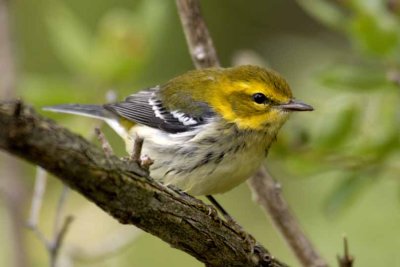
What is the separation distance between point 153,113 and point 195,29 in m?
0.55

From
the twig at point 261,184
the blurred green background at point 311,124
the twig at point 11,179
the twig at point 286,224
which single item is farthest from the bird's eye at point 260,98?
the twig at point 11,179

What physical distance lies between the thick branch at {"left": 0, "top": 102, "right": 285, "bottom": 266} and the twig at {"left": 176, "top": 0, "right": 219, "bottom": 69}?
3.68ft

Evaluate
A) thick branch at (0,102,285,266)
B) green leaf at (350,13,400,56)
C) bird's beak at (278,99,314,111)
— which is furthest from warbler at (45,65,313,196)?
thick branch at (0,102,285,266)

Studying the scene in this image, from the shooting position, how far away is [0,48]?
412 cm

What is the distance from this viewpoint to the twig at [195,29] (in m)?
3.81

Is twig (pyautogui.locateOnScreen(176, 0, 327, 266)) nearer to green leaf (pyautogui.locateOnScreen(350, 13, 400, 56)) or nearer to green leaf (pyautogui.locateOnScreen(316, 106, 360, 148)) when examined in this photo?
green leaf (pyautogui.locateOnScreen(316, 106, 360, 148))

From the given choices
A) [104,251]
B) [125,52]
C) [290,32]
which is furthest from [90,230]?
[290,32]

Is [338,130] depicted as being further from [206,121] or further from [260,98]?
[206,121]

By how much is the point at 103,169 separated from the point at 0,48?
201 cm

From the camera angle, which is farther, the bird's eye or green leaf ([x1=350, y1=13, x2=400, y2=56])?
the bird's eye

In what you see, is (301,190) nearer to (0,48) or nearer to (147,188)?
(0,48)

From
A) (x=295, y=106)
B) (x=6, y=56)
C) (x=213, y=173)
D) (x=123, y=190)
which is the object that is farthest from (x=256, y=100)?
(x=123, y=190)

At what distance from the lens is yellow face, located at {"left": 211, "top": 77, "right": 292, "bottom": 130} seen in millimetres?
3859

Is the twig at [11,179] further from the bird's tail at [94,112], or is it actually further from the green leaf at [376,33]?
the green leaf at [376,33]
